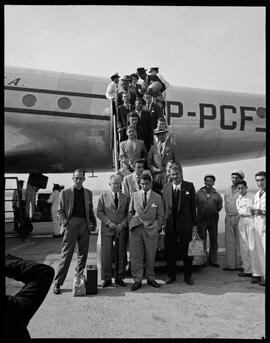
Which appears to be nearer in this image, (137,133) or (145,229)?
(145,229)

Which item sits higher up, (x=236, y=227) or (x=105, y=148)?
(x=105, y=148)

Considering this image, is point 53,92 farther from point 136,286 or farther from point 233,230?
point 136,286

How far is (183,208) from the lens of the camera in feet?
15.5

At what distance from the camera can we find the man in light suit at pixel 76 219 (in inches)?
175

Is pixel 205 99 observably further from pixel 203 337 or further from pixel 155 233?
pixel 203 337

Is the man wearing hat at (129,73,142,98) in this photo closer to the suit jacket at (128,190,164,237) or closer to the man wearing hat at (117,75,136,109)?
the man wearing hat at (117,75,136,109)

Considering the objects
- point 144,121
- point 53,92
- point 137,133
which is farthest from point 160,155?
point 53,92

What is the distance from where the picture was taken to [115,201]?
4.72 metres

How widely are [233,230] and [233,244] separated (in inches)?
9.5

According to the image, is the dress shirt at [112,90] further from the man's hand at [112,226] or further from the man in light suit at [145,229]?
the man's hand at [112,226]

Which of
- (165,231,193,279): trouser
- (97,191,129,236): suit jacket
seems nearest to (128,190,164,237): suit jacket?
(97,191,129,236): suit jacket

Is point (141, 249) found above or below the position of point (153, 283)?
above

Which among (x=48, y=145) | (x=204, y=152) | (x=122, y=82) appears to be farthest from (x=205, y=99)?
(x=48, y=145)

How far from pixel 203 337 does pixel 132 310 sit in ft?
3.10
